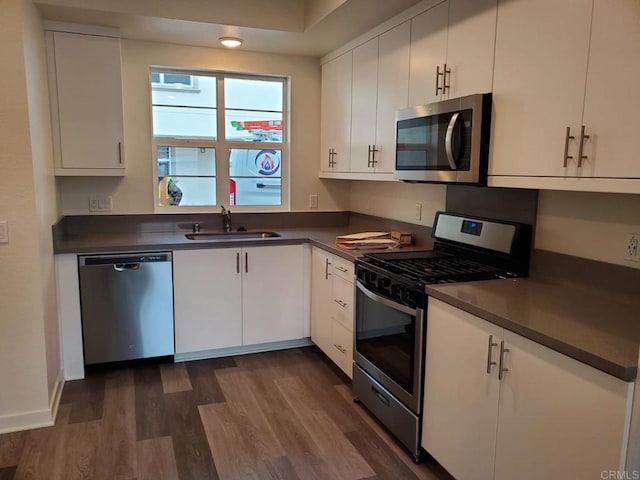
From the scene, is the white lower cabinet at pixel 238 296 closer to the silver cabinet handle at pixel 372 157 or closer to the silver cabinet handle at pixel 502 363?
the silver cabinet handle at pixel 372 157

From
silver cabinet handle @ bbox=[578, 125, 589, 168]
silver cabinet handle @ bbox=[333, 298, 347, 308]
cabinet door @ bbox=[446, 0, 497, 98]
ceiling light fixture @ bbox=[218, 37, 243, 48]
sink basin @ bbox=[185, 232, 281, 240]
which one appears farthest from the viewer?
sink basin @ bbox=[185, 232, 281, 240]

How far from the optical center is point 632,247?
1880mm

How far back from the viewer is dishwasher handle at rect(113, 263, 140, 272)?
3.13 metres

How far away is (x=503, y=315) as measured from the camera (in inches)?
67.5

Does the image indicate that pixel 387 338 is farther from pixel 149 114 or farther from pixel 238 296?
pixel 149 114

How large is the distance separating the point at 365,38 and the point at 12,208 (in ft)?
7.68

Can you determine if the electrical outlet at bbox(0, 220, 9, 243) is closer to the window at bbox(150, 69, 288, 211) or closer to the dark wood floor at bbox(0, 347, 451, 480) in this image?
the dark wood floor at bbox(0, 347, 451, 480)

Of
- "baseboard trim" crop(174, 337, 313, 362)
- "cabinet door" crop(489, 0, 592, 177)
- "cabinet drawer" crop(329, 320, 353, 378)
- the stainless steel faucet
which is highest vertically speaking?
"cabinet door" crop(489, 0, 592, 177)

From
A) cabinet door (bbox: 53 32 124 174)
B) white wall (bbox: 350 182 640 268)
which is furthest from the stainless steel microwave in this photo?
cabinet door (bbox: 53 32 124 174)

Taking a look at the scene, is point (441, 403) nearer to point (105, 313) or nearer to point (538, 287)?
point (538, 287)

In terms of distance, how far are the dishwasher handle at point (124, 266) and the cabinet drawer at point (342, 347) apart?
136 centimetres

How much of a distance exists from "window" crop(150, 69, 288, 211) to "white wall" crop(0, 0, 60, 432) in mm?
1076

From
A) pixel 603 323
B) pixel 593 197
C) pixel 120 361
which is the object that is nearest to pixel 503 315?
pixel 603 323

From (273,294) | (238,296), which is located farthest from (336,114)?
(238,296)
